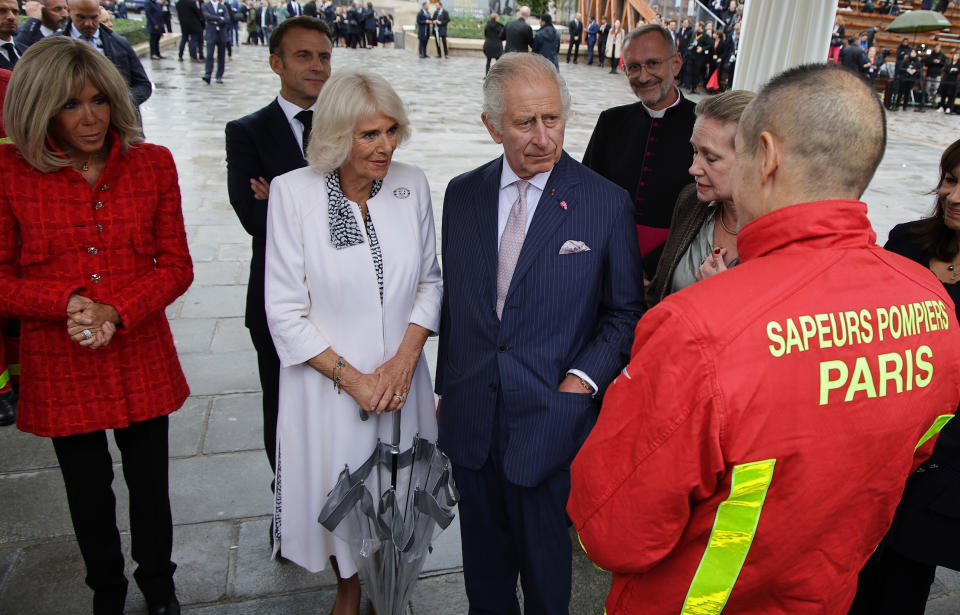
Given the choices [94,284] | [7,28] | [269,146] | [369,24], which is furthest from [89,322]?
[369,24]

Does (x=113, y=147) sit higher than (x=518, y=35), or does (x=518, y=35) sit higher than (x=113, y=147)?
(x=518, y=35)

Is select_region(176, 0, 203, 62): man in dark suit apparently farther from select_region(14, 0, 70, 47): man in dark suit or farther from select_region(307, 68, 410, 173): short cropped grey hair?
select_region(307, 68, 410, 173): short cropped grey hair

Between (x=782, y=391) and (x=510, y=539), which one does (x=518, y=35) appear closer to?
(x=510, y=539)

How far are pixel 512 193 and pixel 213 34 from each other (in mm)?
15882

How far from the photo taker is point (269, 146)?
2543 millimetres

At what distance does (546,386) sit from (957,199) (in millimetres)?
1277

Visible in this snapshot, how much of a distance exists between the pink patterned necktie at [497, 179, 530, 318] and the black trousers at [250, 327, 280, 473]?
3.11 feet

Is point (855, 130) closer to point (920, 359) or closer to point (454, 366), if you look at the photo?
point (920, 359)

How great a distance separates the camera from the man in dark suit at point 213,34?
15633mm

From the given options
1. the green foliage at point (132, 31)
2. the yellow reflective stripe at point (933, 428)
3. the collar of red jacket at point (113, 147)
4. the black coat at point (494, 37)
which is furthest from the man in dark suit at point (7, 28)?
the green foliage at point (132, 31)

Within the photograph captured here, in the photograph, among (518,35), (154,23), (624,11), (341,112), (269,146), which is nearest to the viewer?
(341,112)

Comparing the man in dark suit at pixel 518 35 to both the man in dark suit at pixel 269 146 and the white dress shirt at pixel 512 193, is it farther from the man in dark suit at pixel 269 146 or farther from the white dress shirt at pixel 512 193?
the white dress shirt at pixel 512 193

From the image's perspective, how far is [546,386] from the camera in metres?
1.98

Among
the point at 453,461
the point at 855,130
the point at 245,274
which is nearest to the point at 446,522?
the point at 453,461
